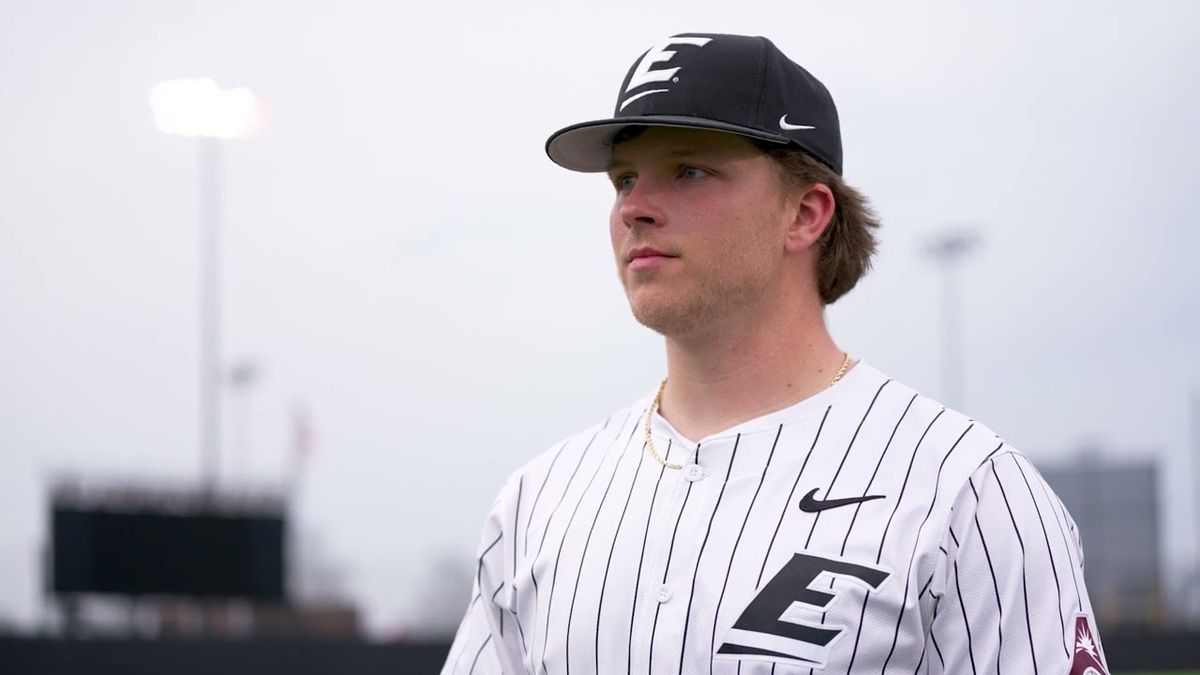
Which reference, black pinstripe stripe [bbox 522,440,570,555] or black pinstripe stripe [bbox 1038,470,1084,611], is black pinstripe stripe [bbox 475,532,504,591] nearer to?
black pinstripe stripe [bbox 522,440,570,555]

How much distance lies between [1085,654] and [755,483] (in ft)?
1.55

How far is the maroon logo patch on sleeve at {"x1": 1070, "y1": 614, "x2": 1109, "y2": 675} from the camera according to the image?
1737 millimetres

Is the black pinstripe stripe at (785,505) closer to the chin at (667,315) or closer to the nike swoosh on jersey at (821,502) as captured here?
the nike swoosh on jersey at (821,502)

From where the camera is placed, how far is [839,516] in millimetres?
1861

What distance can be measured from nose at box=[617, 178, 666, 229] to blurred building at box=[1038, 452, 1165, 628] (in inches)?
362

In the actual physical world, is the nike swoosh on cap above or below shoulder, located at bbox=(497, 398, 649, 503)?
above

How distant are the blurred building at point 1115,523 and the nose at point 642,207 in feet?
30.2

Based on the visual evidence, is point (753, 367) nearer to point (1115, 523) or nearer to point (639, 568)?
point (639, 568)

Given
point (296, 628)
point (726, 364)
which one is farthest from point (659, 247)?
point (296, 628)

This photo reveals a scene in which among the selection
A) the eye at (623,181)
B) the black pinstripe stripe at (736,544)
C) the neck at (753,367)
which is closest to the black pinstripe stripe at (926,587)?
the black pinstripe stripe at (736,544)

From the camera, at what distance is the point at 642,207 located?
6.59ft

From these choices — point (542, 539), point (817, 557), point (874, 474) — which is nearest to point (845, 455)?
point (874, 474)

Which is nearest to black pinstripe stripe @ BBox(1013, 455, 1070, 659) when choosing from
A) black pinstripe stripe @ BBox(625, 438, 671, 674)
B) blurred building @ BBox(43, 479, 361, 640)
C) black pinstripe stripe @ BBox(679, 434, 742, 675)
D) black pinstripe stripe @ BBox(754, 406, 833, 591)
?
black pinstripe stripe @ BBox(754, 406, 833, 591)

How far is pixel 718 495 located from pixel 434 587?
29.4 ft
